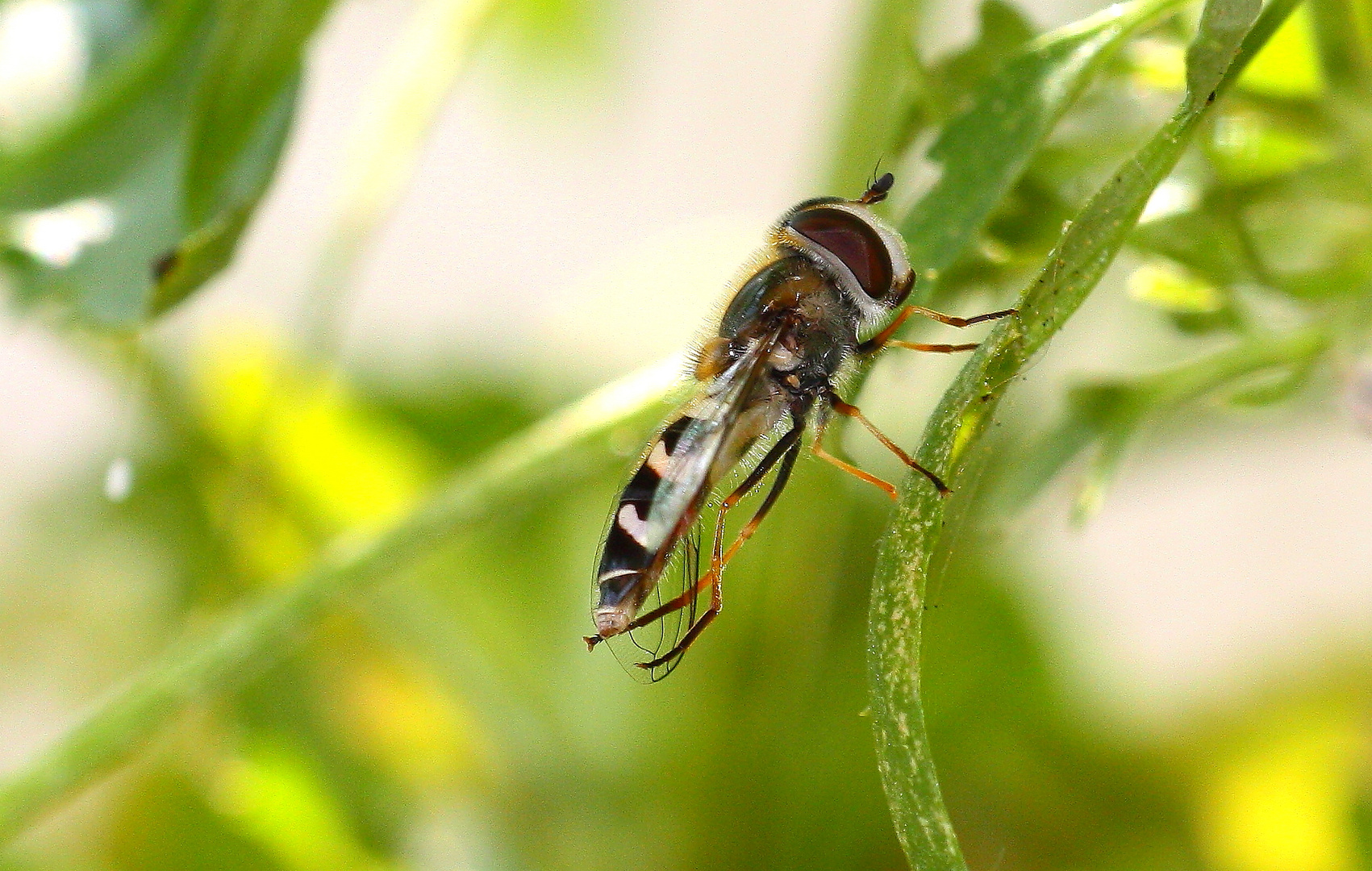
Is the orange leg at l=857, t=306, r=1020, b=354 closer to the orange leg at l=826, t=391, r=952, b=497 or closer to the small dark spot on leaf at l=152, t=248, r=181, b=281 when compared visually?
the orange leg at l=826, t=391, r=952, b=497

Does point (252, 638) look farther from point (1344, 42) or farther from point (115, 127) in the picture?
point (1344, 42)

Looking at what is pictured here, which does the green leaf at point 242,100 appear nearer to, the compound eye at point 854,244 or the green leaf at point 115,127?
the green leaf at point 115,127

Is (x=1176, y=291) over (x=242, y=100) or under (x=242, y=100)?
under

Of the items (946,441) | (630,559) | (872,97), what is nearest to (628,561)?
(630,559)

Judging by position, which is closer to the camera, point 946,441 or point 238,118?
point 946,441

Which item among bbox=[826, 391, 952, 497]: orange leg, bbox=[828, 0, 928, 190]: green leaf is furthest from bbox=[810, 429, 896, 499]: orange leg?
bbox=[828, 0, 928, 190]: green leaf

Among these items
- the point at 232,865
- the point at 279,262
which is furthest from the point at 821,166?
the point at 279,262

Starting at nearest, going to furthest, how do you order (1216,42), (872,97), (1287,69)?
(1216,42)
(1287,69)
(872,97)
